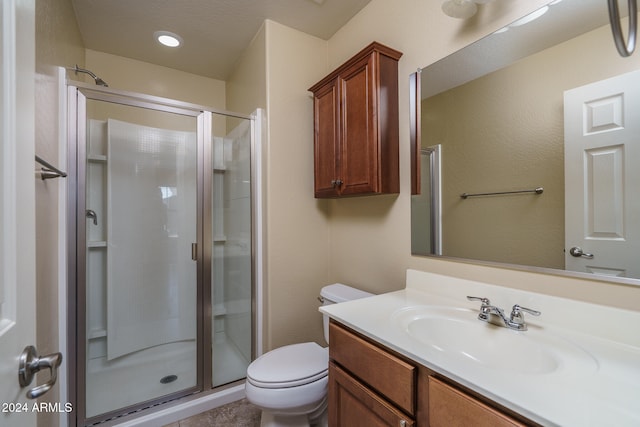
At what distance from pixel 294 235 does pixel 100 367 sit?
1423 mm

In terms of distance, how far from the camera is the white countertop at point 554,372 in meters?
0.53

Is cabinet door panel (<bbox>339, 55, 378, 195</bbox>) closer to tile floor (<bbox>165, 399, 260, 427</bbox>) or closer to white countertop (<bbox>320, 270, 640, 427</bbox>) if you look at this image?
white countertop (<bbox>320, 270, 640, 427</bbox>)

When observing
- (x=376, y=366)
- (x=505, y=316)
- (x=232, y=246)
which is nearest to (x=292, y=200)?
(x=232, y=246)

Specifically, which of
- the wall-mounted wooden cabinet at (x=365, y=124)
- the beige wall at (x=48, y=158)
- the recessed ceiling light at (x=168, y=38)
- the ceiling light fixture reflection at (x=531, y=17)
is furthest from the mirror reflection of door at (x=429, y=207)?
the recessed ceiling light at (x=168, y=38)

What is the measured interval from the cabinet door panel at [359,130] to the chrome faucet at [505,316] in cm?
67

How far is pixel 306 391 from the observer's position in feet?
4.16

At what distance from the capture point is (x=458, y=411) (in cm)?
64

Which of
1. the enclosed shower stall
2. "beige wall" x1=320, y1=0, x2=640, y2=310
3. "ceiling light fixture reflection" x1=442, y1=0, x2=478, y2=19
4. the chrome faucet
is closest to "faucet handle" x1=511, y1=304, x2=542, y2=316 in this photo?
the chrome faucet

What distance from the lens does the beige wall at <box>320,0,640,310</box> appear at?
961 mm

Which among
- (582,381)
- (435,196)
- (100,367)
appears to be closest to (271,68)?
(435,196)

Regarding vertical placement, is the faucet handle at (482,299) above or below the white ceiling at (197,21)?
below

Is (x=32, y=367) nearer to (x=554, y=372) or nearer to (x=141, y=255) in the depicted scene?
(x=554, y=372)

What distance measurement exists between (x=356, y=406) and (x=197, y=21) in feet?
7.65

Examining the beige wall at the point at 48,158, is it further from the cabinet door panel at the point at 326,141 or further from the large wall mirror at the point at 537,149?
the large wall mirror at the point at 537,149
